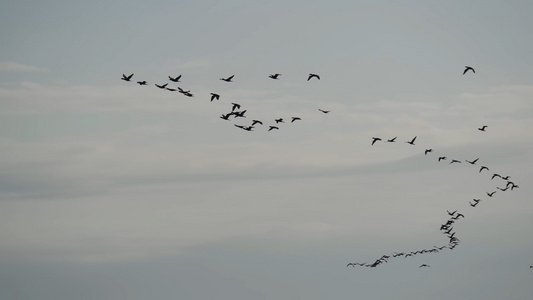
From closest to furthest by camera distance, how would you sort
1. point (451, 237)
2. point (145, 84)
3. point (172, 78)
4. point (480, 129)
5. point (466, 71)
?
1. point (172, 78)
2. point (145, 84)
3. point (466, 71)
4. point (480, 129)
5. point (451, 237)

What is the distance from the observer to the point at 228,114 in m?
120

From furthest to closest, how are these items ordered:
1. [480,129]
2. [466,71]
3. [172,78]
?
[480,129] < [466,71] < [172,78]

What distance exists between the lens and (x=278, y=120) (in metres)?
130

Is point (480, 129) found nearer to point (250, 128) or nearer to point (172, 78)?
point (250, 128)

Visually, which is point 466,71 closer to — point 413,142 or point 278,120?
point 413,142

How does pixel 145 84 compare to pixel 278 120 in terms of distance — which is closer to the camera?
pixel 145 84

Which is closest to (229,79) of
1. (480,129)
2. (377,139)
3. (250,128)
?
(250,128)

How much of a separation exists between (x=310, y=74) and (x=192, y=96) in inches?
647

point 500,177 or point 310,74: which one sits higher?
point 310,74

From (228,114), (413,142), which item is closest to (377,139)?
(413,142)

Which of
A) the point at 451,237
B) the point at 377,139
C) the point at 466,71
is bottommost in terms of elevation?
the point at 451,237

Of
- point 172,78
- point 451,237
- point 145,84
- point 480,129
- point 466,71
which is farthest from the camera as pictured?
point 451,237

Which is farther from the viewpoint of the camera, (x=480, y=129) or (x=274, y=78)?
(x=480, y=129)

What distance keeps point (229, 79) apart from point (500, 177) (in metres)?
51.9
